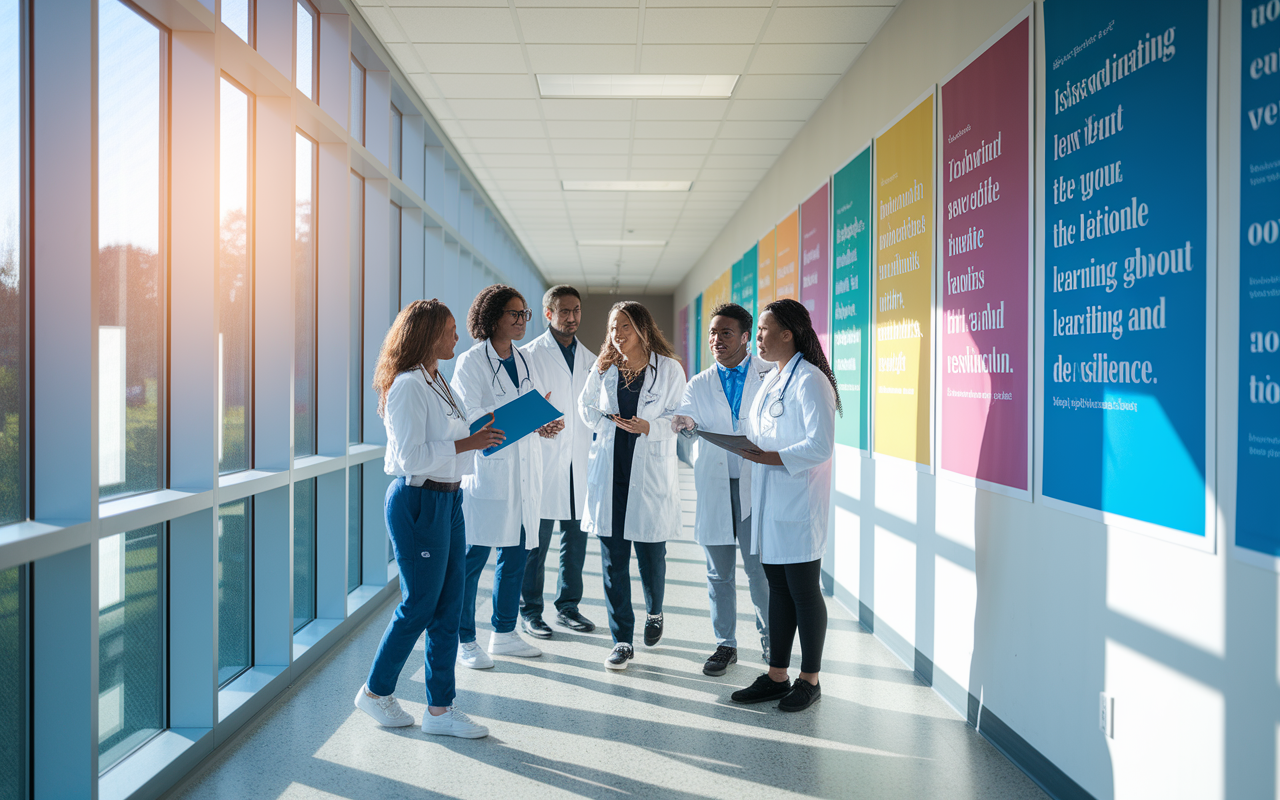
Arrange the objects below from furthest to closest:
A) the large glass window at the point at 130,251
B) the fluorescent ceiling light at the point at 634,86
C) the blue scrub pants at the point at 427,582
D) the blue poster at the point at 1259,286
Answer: the fluorescent ceiling light at the point at 634,86 → the blue scrub pants at the point at 427,582 → the large glass window at the point at 130,251 → the blue poster at the point at 1259,286

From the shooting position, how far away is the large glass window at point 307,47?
3773 millimetres

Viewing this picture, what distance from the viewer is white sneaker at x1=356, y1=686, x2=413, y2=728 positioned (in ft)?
9.25

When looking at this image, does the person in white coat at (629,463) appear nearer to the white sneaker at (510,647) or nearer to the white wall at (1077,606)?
the white sneaker at (510,647)

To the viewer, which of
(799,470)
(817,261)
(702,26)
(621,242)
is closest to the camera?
(799,470)

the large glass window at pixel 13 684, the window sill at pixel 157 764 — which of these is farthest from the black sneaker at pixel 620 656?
the large glass window at pixel 13 684

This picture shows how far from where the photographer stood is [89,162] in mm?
1961

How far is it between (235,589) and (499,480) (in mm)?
1132

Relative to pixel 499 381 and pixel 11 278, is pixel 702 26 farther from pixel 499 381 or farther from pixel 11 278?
pixel 11 278

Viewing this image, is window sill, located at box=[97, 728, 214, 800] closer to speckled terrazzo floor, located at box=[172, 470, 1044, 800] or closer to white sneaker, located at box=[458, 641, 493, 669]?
speckled terrazzo floor, located at box=[172, 470, 1044, 800]

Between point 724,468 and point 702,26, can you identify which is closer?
point 724,468

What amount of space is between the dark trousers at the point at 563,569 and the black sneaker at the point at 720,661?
848mm

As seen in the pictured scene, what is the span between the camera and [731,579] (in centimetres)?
350

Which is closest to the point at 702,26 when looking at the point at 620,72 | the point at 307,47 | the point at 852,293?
the point at 620,72

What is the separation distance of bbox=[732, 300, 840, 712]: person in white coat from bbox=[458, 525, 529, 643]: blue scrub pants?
44.1 inches
